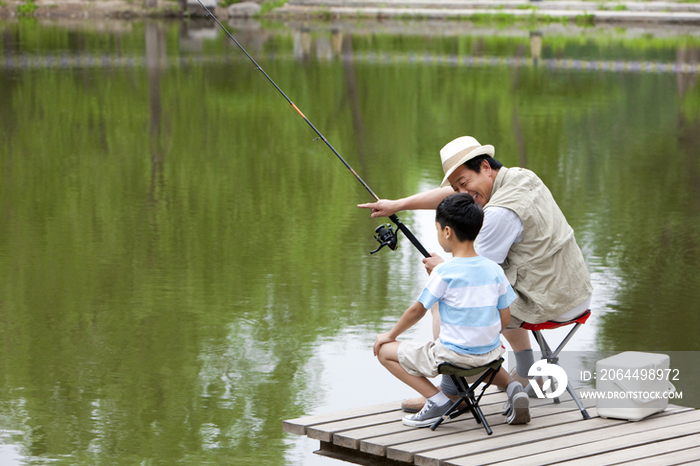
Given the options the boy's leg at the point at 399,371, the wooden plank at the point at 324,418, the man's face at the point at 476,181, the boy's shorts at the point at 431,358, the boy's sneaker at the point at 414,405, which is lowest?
the wooden plank at the point at 324,418

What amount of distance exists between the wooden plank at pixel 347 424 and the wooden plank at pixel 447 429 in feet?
0.42

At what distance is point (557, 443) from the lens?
3.41 meters

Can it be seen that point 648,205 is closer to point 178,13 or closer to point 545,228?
point 545,228

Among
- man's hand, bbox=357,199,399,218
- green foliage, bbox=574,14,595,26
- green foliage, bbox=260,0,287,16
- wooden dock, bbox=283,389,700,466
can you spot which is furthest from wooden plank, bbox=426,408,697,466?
green foliage, bbox=260,0,287,16

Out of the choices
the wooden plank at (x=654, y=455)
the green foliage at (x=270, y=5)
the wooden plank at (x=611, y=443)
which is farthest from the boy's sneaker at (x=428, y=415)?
the green foliage at (x=270, y=5)

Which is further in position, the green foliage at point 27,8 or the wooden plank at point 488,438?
the green foliage at point 27,8

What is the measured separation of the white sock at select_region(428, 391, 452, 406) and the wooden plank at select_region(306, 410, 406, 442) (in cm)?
18

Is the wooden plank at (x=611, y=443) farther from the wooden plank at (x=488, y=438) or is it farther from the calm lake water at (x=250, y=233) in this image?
the calm lake water at (x=250, y=233)

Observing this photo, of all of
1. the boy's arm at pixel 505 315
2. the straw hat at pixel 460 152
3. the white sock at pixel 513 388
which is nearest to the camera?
the boy's arm at pixel 505 315

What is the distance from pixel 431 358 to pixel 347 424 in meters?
0.40

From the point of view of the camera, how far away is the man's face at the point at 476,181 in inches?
146

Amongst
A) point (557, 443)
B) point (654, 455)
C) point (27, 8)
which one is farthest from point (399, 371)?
point (27, 8)

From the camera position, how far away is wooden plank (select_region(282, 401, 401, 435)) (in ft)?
11.7

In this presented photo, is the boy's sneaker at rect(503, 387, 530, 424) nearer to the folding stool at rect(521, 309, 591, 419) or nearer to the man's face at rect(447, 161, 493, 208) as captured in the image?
the folding stool at rect(521, 309, 591, 419)
